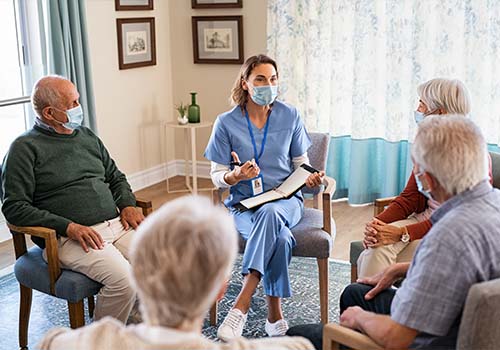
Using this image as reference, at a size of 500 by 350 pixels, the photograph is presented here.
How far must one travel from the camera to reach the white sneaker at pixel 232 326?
286 cm

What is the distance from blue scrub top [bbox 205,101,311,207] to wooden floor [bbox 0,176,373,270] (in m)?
0.98

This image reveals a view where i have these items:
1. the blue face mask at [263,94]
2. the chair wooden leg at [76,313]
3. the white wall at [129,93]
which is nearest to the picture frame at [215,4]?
the white wall at [129,93]

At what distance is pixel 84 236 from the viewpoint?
2.76m

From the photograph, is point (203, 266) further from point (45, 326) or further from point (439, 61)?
point (439, 61)

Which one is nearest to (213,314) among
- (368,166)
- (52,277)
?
(52,277)

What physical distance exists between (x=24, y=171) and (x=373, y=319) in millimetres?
1632

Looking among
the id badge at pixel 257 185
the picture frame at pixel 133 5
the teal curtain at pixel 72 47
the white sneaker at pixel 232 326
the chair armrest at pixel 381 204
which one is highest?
the picture frame at pixel 133 5

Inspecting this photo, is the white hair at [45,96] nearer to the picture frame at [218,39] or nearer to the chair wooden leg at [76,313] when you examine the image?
the chair wooden leg at [76,313]

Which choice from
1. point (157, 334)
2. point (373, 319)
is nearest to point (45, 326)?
point (373, 319)

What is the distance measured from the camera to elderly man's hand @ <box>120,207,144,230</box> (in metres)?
3.06

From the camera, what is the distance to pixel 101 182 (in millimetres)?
3057

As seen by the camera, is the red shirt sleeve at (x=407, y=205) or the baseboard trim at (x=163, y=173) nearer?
the red shirt sleeve at (x=407, y=205)

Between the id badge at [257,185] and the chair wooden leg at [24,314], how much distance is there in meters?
1.10

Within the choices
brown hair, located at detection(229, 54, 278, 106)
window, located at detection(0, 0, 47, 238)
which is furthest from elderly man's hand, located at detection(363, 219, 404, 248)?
window, located at detection(0, 0, 47, 238)
